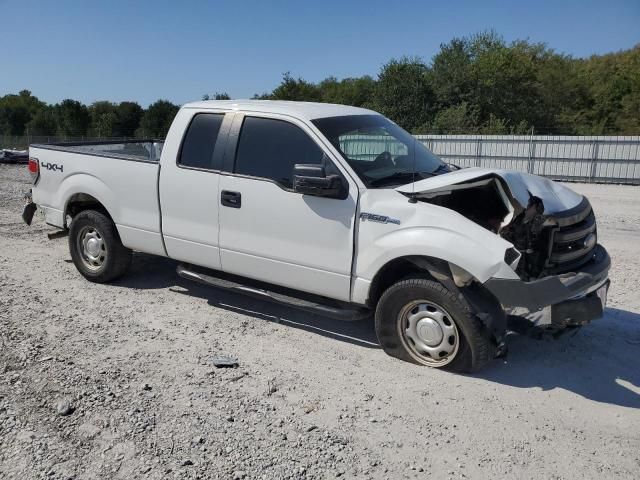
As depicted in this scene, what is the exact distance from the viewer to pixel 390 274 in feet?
14.9

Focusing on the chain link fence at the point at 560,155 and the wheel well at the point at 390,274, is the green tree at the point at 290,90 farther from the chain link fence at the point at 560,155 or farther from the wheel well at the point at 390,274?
the wheel well at the point at 390,274

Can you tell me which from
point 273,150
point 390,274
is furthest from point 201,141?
point 390,274

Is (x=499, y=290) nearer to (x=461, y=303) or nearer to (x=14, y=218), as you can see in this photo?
(x=461, y=303)

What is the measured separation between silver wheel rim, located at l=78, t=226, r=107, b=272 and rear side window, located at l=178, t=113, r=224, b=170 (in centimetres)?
162

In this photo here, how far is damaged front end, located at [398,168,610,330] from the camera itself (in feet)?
12.6

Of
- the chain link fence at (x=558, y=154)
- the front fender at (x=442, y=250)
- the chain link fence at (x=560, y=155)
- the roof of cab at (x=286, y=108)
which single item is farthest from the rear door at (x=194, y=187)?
the chain link fence at (x=560, y=155)

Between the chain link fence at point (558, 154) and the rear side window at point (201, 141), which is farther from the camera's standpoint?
the chain link fence at point (558, 154)

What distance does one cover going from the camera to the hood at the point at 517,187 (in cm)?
406

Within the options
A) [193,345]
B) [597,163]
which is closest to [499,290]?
[193,345]

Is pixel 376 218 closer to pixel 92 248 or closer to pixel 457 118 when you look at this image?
pixel 92 248

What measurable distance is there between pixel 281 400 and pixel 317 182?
1.67m

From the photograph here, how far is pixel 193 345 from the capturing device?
192 inches

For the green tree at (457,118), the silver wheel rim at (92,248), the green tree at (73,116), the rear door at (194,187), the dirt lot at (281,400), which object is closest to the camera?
the dirt lot at (281,400)

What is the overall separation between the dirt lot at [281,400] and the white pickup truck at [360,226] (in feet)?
1.17
